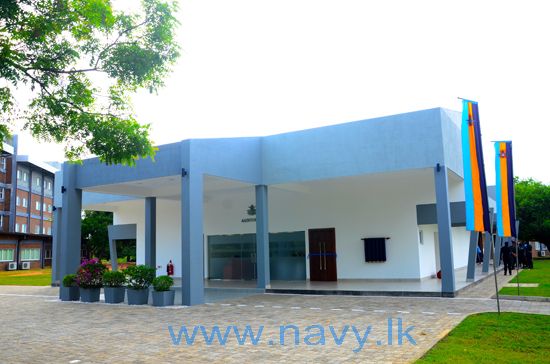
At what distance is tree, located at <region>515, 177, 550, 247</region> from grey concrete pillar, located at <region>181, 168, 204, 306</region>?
136ft

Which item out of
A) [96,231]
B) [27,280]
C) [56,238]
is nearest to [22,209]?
[96,231]

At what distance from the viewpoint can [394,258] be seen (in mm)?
18859

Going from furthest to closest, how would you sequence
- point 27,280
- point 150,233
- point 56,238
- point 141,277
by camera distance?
point 27,280
point 56,238
point 150,233
point 141,277

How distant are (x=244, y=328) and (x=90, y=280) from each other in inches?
309

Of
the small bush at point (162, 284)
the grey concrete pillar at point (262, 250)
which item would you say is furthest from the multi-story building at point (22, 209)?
the small bush at point (162, 284)

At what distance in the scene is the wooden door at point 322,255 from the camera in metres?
20.0

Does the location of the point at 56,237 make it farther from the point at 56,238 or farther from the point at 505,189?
the point at 505,189

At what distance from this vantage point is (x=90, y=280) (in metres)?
15.4

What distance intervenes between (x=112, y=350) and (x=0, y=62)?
4.91 metres

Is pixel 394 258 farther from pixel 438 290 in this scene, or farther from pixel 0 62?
pixel 0 62

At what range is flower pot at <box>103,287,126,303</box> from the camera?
14852 mm

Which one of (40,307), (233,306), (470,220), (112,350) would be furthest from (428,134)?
(40,307)

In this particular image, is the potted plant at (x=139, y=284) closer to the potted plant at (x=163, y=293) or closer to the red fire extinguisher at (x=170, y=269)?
the potted plant at (x=163, y=293)

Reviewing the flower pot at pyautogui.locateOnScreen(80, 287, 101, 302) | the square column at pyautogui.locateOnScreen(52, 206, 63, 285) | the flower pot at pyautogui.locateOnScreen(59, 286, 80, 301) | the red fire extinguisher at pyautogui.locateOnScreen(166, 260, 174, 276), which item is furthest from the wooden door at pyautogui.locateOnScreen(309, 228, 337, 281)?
the square column at pyautogui.locateOnScreen(52, 206, 63, 285)
